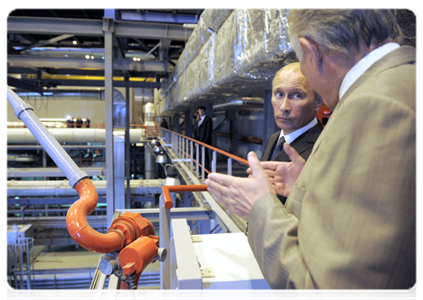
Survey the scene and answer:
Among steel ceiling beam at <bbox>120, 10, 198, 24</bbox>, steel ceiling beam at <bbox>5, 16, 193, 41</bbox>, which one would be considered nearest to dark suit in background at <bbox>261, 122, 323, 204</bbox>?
steel ceiling beam at <bbox>5, 16, 193, 41</bbox>

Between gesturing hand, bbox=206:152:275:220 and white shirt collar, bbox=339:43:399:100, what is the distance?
0.85ft

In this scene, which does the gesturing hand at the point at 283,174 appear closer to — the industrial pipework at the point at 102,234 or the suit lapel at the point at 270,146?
the industrial pipework at the point at 102,234

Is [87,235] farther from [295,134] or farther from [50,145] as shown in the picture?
[295,134]

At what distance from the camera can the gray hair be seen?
57cm

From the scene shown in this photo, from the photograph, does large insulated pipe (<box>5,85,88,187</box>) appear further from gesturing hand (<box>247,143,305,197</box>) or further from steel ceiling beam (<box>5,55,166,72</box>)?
steel ceiling beam (<box>5,55,166,72</box>)

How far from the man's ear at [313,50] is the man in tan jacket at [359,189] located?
1 centimetres

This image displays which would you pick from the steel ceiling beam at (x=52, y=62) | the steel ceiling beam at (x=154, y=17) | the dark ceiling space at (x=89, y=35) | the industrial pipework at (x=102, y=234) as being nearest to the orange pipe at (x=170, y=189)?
the industrial pipework at (x=102, y=234)

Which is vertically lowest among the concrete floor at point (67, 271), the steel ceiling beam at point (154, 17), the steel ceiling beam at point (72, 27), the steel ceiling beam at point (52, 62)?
the concrete floor at point (67, 271)

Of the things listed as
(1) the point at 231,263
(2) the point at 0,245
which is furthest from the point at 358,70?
(2) the point at 0,245

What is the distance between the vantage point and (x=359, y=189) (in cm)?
47

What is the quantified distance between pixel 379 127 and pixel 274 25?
1.22m

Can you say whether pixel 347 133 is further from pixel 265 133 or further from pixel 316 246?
pixel 265 133

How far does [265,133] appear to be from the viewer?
295cm

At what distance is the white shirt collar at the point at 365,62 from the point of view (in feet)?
1.87
